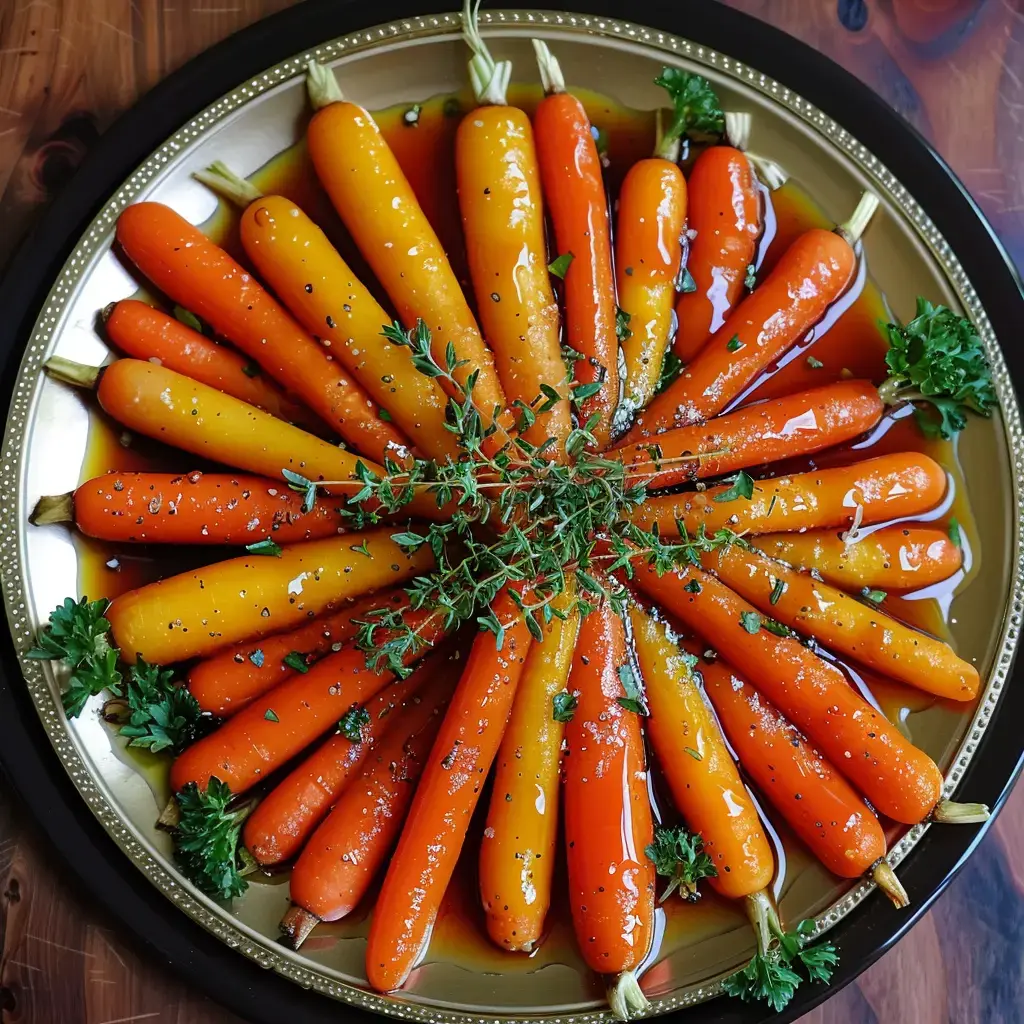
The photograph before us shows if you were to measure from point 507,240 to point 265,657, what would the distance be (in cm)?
91

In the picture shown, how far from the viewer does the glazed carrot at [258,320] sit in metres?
1.70

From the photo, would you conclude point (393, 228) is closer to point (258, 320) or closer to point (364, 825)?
point (258, 320)

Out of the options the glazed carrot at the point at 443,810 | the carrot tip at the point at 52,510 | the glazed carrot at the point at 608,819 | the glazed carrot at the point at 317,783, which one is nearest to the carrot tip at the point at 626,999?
the glazed carrot at the point at 608,819

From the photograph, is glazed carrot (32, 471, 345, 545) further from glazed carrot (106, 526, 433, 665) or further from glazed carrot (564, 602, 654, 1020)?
glazed carrot (564, 602, 654, 1020)

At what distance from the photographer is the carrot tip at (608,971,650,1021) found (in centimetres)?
164

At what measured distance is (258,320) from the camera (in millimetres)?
1727

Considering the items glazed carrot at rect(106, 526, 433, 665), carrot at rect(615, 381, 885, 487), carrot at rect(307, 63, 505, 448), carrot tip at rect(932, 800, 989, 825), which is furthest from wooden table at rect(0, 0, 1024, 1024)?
carrot at rect(615, 381, 885, 487)

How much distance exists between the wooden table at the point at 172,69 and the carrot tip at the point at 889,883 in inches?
11.7

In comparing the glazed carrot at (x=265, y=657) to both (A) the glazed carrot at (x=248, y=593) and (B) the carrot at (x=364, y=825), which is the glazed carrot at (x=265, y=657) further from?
(B) the carrot at (x=364, y=825)

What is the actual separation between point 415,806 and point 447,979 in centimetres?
34

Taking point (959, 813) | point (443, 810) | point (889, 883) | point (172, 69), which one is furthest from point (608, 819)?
point (172, 69)

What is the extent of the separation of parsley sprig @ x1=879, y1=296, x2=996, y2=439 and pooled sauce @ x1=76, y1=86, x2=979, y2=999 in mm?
57

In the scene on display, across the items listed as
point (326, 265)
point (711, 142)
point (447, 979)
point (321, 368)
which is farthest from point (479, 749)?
point (711, 142)

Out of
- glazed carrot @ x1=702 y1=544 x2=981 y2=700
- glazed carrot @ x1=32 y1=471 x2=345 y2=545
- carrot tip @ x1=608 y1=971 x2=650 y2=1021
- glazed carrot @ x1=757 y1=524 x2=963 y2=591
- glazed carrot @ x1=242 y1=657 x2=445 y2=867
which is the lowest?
carrot tip @ x1=608 y1=971 x2=650 y2=1021
